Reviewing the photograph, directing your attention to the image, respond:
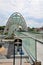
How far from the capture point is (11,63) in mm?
2301

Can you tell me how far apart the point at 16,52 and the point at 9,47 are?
10 centimetres

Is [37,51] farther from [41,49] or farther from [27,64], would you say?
[27,64]

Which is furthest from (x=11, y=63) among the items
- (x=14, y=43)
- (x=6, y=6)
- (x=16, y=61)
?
(x=6, y=6)

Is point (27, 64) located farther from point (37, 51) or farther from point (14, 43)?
point (14, 43)

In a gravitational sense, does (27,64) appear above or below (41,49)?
below

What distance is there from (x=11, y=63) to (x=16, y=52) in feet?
1.36

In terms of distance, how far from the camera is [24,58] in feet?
7.39

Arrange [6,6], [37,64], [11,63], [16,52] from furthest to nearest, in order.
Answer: [6,6], [11,63], [37,64], [16,52]

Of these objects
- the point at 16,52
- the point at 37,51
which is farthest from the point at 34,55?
the point at 16,52

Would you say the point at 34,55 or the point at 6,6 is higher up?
the point at 6,6

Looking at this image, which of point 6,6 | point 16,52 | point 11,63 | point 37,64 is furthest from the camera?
point 6,6

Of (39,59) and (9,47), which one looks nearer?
(9,47)

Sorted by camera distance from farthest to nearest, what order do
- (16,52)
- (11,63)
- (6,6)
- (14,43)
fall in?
(6,6)
(11,63)
(16,52)
(14,43)

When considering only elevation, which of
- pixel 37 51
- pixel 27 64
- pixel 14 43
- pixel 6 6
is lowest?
pixel 27 64
